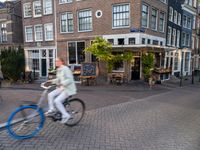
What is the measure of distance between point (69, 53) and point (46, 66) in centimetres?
386

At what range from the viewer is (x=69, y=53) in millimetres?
18469

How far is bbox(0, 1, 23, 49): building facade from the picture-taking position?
22125 mm

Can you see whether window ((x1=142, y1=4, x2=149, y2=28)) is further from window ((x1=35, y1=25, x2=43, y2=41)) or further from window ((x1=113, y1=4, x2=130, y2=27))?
window ((x1=35, y1=25, x2=43, y2=41))

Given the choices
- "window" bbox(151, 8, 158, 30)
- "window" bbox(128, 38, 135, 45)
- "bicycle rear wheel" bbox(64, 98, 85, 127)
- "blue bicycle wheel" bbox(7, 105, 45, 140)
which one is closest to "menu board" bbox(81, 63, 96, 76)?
"window" bbox(128, 38, 135, 45)

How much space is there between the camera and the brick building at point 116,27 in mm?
14828

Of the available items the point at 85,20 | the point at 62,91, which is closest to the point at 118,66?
the point at 85,20

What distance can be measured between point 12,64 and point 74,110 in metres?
14.0

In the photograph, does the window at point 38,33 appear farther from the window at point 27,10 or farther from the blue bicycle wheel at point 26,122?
the blue bicycle wheel at point 26,122

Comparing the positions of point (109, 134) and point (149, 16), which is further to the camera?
point (149, 16)

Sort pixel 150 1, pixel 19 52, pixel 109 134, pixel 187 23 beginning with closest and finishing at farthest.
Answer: pixel 109 134, pixel 150 1, pixel 19 52, pixel 187 23

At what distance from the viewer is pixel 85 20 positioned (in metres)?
17.3

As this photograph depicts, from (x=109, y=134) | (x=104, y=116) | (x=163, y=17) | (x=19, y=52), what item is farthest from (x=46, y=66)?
(x=109, y=134)

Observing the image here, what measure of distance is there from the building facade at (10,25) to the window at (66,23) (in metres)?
7.73

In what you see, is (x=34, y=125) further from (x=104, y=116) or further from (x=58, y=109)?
(x=104, y=116)
